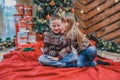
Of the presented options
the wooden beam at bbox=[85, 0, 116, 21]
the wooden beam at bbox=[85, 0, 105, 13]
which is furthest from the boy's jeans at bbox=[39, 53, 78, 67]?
the wooden beam at bbox=[85, 0, 105, 13]

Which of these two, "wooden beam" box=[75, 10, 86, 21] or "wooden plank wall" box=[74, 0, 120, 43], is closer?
"wooden plank wall" box=[74, 0, 120, 43]

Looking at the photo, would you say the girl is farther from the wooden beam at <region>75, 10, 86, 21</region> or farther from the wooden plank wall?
the wooden beam at <region>75, 10, 86, 21</region>

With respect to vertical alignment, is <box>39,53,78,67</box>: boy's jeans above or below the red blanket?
above

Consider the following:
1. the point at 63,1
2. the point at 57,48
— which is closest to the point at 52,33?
the point at 57,48

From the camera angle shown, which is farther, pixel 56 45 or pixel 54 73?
pixel 56 45

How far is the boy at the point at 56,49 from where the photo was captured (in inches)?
99.5

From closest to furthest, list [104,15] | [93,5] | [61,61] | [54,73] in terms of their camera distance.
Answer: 1. [54,73]
2. [61,61]
3. [104,15]
4. [93,5]

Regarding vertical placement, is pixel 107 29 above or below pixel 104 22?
below

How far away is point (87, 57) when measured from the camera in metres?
2.61

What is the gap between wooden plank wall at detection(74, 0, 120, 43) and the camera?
4.33 m

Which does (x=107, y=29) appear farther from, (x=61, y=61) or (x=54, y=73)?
(x=54, y=73)

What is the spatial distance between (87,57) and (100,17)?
2204 mm

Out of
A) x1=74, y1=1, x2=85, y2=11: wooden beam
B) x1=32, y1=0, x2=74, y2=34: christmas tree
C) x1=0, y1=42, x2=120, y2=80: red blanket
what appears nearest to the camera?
x1=0, y1=42, x2=120, y2=80: red blanket

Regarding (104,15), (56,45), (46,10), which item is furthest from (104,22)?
(56,45)
